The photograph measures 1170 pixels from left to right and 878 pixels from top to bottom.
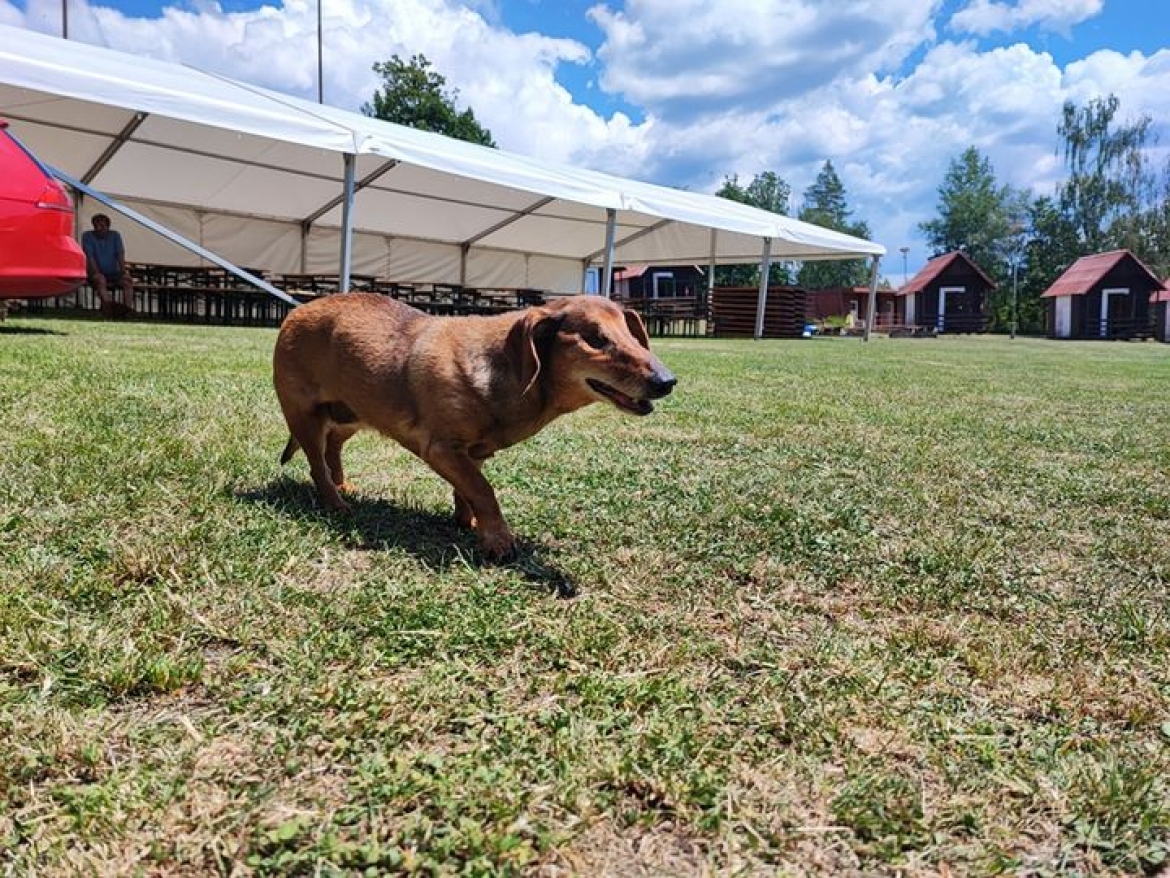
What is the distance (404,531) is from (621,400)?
35.9 inches

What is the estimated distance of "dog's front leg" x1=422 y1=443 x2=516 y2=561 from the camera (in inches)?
102

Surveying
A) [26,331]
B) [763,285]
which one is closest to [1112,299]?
[763,285]

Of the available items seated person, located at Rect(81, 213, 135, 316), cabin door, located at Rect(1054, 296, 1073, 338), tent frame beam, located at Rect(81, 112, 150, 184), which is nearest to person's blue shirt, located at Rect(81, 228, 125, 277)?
seated person, located at Rect(81, 213, 135, 316)

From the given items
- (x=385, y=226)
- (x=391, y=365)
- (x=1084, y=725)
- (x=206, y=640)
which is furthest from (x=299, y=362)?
(x=385, y=226)

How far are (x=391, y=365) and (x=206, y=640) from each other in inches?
48.1

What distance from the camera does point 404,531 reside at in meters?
2.86

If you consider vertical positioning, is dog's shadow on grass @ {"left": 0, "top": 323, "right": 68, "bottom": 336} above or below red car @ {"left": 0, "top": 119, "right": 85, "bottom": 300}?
below

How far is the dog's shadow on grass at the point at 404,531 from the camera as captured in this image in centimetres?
250

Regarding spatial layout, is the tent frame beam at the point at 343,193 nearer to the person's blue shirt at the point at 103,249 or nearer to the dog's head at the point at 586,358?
the person's blue shirt at the point at 103,249

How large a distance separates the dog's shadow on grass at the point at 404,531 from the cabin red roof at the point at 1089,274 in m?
52.4

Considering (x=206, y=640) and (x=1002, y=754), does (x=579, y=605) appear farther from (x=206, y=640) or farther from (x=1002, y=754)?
(x=1002, y=754)

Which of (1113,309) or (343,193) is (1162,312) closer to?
(1113,309)

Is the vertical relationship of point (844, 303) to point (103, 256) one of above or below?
above

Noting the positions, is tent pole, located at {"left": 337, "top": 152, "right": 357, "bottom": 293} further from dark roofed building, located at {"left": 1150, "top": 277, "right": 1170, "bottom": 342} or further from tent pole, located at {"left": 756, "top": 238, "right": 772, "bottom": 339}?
A: dark roofed building, located at {"left": 1150, "top": 277, "right": 1170, "bottom": 342}
